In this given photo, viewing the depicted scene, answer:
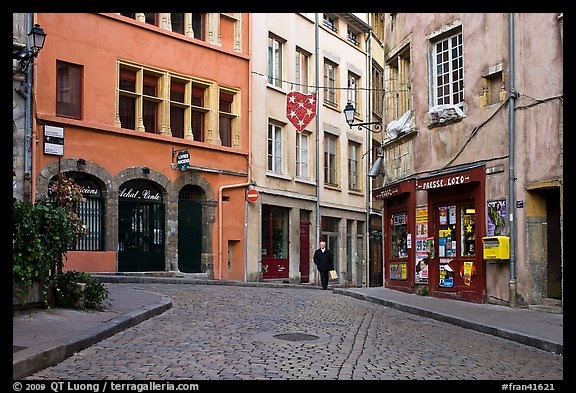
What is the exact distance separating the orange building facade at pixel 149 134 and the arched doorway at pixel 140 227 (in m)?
0.03

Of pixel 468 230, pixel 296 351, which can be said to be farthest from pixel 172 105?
pixel 296 351

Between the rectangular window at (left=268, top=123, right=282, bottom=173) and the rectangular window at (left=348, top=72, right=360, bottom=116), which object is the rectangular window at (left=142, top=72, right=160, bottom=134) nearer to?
the rectangular window at (left=268, top=123, right=282, bottom=173)

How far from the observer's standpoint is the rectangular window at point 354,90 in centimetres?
3534

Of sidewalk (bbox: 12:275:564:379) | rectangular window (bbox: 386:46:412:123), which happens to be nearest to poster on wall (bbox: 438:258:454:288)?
sidewalk (bbox: 12:275:564:379)

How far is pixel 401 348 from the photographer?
9.79m

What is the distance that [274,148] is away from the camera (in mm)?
29422

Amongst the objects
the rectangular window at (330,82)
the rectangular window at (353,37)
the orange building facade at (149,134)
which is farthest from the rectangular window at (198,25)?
the rectangular window at (353,37)

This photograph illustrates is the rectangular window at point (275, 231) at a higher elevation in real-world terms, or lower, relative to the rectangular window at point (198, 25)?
lower

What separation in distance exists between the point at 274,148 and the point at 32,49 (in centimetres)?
1299

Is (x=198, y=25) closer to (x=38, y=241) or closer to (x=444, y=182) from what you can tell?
(x=444, y=182)

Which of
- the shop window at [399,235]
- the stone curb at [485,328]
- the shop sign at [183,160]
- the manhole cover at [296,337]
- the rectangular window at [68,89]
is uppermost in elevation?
the rectangular window at [68,89]

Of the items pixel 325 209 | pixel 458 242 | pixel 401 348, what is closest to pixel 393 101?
pixel 458 242

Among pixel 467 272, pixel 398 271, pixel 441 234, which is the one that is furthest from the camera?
pixel 398 271

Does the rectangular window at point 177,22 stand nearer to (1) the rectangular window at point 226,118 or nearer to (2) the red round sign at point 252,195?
(1) the rectangular window at point 226,118
